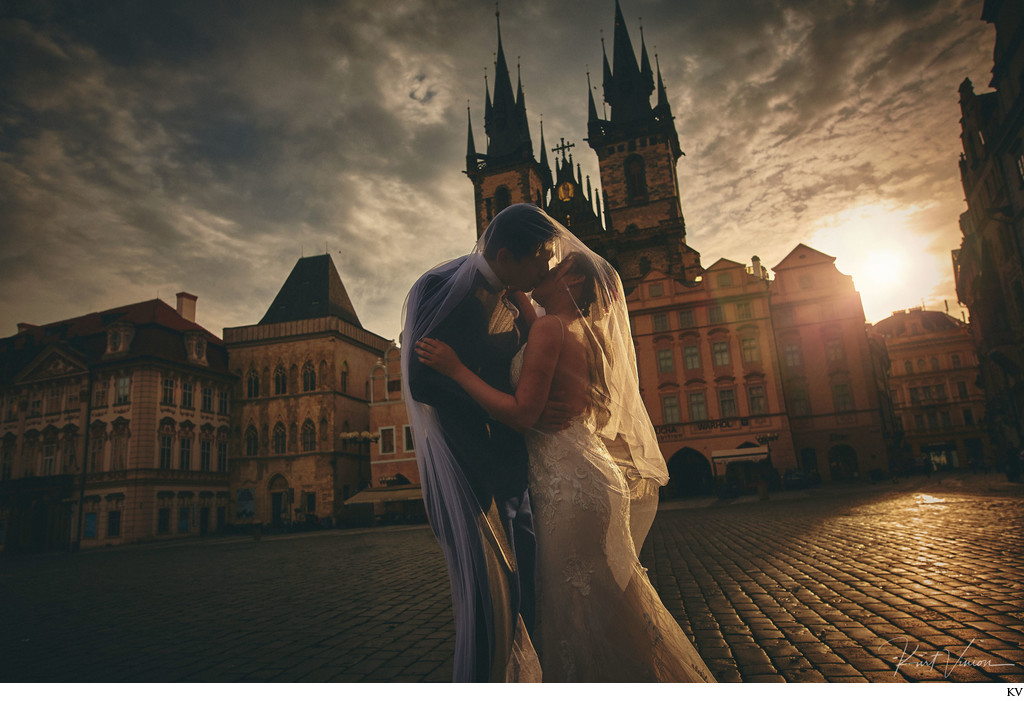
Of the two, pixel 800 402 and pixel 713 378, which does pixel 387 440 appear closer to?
pixel 713 378

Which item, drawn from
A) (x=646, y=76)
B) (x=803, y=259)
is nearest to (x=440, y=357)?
(x=803, y=259)

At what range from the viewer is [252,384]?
39.3 metres

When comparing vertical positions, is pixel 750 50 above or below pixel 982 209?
below

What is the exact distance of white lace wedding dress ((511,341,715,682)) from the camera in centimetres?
234

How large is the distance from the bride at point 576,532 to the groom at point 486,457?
0.21 feet

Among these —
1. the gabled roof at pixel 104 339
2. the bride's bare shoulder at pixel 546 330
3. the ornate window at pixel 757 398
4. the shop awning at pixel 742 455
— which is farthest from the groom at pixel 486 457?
the ornate window at pixel 757 398

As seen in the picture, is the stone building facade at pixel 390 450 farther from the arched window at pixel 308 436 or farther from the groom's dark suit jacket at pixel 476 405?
the groom's dark suit jacket at pixel 476 405

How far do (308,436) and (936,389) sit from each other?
48832 millimetres

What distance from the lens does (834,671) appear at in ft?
11.0

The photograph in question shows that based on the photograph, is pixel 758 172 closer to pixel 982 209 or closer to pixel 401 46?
pixel 401 46

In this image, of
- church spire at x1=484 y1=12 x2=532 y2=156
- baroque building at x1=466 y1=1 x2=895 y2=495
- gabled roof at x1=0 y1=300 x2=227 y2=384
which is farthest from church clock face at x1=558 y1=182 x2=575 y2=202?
gabled roof at x1=0 y1=300 x2=227 y2=384

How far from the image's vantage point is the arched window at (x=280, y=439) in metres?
37.8
